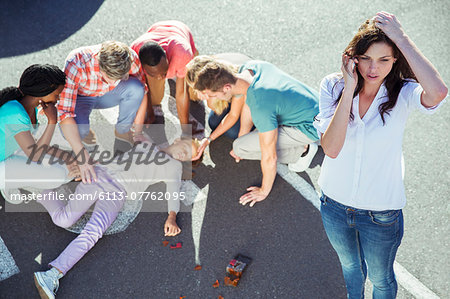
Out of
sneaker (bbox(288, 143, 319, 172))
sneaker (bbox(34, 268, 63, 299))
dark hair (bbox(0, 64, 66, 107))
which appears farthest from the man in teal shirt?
sneaker (bbox(34, 268, 63, 299))

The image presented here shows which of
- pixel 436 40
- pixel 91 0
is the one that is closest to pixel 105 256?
pixel 91 0

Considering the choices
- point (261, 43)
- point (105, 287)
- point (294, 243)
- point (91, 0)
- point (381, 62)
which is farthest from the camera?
point (91, 0)

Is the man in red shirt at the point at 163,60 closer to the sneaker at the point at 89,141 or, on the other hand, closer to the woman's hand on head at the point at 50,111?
the sneaker at the point at 89,141

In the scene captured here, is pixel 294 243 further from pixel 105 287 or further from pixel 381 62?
pixel 381 62

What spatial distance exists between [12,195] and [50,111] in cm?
96

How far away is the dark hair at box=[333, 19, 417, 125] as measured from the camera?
2564mm

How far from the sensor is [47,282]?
371 cm

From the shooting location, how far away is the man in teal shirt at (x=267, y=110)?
3.84 meters

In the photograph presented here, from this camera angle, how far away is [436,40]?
5.95 m

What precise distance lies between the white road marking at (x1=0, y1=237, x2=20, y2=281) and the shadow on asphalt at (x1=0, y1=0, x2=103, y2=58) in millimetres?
2775

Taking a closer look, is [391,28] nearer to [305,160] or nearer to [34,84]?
[305,160]

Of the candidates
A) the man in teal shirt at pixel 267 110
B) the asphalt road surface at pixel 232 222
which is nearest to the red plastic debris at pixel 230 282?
the asphalt road surface at pixel 232 222

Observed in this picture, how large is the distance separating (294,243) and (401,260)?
99cm

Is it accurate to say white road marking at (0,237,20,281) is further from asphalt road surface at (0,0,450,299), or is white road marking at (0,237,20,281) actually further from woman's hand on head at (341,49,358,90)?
woman's hand on head at (341,49,358,90)
